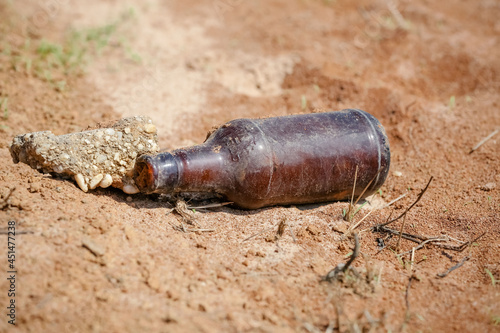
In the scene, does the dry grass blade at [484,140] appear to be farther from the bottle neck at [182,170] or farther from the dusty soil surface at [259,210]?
the bottle neck at [182,170]

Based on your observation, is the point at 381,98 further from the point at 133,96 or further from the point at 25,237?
the point at 25,237

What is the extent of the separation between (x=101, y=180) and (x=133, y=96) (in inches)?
71.4

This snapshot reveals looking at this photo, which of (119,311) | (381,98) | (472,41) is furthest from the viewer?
(472,41)

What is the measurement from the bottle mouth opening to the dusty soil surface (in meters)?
0.21

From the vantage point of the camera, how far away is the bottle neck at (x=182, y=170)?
2.79m

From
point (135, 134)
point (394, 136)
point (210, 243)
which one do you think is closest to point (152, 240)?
point (210, 243)

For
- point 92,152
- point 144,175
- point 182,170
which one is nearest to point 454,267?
point 182,170

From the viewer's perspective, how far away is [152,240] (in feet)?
8.90

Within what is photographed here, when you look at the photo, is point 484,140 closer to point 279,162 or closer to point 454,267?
point 454,267

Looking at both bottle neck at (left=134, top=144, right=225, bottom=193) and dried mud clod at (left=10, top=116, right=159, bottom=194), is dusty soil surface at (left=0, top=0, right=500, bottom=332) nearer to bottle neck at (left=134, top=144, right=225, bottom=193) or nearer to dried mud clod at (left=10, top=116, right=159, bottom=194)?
dried mud clod at (left=10, top=116, right=159, bottom=194)

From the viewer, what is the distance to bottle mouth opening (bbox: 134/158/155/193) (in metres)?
2.78

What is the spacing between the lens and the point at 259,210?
320 cm

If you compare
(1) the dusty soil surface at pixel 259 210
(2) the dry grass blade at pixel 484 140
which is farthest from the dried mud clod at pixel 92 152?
(2) the dry grass blade at pixel 484 140

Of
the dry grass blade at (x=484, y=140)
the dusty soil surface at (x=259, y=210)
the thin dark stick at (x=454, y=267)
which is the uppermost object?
the dusty soil surface at (x=259, y=210)
